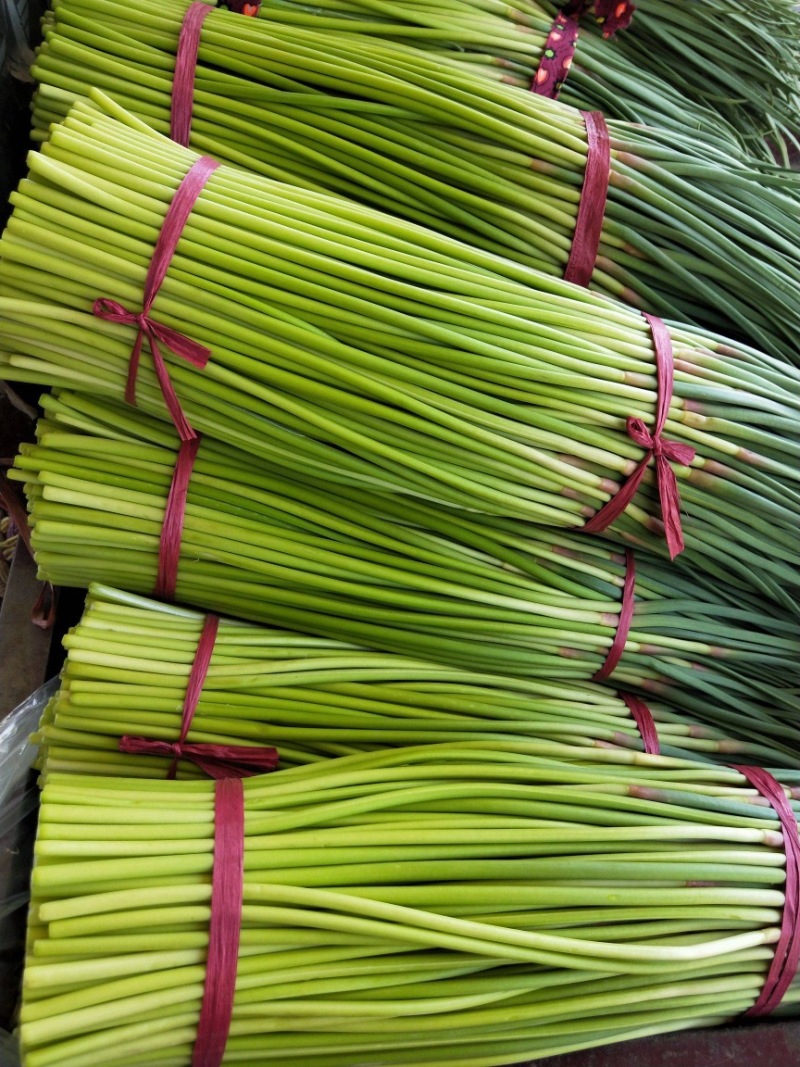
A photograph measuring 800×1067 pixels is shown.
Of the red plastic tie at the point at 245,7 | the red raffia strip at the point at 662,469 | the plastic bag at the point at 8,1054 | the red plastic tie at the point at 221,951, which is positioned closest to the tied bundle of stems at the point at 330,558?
the red raffia strip at the point at 662,469

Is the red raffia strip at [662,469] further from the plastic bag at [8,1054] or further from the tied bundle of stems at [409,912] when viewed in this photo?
the plastic bag at [8,1054]

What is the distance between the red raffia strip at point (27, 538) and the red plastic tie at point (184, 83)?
2.45 ft

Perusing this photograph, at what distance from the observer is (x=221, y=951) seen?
0.98 m

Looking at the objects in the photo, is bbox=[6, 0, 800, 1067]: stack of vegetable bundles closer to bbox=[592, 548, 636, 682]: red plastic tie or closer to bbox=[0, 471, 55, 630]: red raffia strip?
bbox=[592, 548, 636, 682]: red plastic tie

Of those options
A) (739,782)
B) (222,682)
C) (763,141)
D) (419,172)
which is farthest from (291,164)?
(739,782)

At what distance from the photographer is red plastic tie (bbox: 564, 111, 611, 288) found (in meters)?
1.39

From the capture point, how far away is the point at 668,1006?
1.13m

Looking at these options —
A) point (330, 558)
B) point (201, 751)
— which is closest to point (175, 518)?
point (330, 558)

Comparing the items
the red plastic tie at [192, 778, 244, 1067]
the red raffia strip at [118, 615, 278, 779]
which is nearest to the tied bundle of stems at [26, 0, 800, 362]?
the red raffia strip at [118, 615, 278, 779]

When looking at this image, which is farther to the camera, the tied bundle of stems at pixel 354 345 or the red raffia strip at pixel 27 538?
the red raffia strip at pixel 27 538

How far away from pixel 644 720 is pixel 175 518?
81 cm

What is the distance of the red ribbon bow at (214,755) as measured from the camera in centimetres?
120

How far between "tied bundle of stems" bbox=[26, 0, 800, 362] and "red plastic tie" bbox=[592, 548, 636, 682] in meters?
0.48

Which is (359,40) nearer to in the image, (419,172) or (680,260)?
(419,172)
